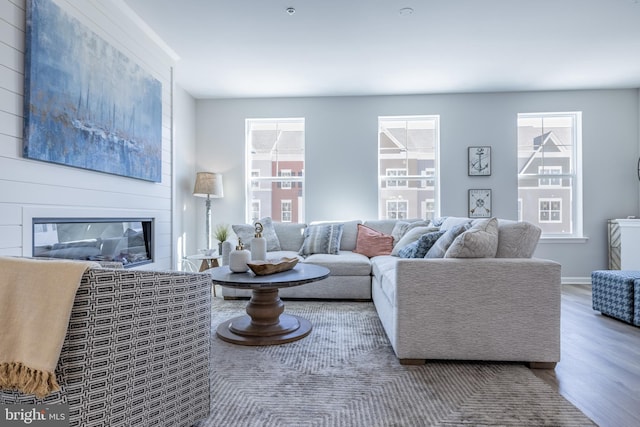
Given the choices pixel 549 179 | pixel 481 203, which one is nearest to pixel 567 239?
pixel 549 179

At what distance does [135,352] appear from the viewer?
1098mm

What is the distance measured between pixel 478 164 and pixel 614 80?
6.17 feet

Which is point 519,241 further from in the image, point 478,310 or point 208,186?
point 208,186

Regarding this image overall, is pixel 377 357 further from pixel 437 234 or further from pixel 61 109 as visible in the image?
pixel 61 109

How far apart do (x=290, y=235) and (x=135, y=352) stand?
3105mm

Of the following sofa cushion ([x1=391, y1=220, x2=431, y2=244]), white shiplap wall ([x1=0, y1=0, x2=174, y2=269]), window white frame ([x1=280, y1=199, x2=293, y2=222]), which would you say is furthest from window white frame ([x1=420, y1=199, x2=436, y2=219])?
white shiplap wall ([x1=0, y1=0, x2=174, y2=269])

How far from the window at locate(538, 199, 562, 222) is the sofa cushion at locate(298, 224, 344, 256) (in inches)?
116

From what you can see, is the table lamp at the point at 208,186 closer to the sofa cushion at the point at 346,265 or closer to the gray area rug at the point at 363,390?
the sofa cushion at the point at 346,265

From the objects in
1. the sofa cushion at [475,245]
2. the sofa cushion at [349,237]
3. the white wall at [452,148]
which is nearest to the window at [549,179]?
the white wall at [452,148]

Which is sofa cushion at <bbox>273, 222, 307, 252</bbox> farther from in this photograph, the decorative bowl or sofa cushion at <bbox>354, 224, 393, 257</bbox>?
the decorative bowl

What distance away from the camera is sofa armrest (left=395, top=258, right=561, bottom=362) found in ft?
6.30

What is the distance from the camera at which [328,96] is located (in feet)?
15.4

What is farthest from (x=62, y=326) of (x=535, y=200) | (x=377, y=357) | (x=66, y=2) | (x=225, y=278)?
(x=535, y=200)

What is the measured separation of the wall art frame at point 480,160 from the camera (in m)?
4.59
